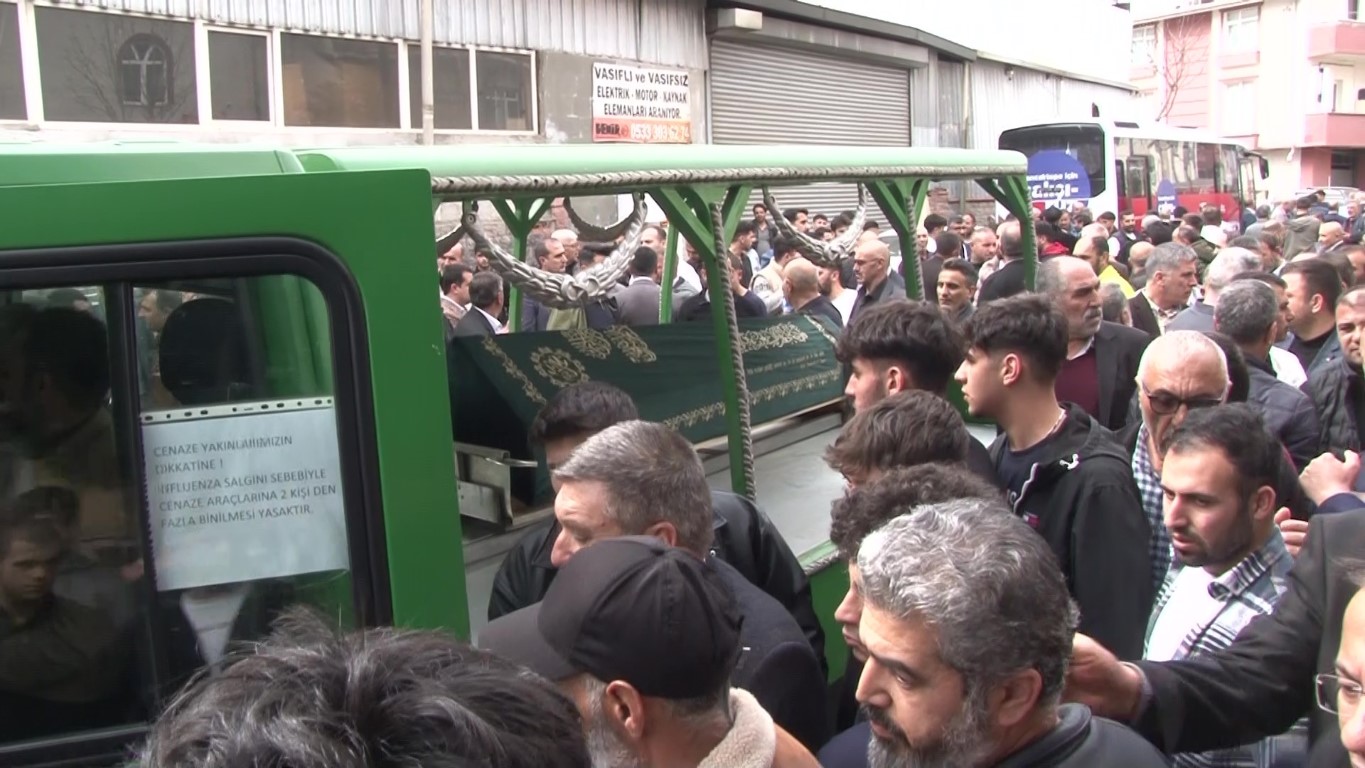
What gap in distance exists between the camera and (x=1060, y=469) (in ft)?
9.81

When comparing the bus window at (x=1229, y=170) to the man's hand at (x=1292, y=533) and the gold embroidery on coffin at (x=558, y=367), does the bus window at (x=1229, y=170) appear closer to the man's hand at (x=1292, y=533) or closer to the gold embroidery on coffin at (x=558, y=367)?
the gold embroidery on coffin at (x=558, y=367)

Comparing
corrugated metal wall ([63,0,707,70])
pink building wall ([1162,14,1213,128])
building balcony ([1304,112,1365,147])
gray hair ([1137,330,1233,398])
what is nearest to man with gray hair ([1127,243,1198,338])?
gray hair ([1137,330,1233,398])

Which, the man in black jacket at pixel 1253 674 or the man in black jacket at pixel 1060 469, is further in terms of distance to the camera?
the man in black jacket at pixel 1060 469

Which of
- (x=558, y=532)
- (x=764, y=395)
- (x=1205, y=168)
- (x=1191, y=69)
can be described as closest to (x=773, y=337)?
(x=764, y=395)

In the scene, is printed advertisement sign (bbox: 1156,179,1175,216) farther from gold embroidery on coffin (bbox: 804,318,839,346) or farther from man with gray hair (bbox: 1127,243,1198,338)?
gold embroidery on coffin (bbox: 804,318,839,346)

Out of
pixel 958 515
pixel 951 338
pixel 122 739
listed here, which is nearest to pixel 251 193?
pixel 122 739

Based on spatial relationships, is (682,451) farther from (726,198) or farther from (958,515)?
(726,198)

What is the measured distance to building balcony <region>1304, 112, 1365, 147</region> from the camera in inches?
1719

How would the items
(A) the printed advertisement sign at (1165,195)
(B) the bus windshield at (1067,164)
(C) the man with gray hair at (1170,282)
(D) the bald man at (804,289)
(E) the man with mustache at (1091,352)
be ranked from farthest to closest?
(A) the printed advertisement sign at (1165,195)
(B) the bus windshield at (1067,164)
(C) the man with gray hair at (1170,282)
(D) the bald man at (804,289)
(E) the man with mustache at (1091,352)

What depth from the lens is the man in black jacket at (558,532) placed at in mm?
2848

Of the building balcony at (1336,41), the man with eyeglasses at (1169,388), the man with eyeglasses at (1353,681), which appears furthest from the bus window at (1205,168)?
the building balcony at (1336,41)

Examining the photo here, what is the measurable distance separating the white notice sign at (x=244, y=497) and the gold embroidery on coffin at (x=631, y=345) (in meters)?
2.59

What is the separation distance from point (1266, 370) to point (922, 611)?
11.0 feet

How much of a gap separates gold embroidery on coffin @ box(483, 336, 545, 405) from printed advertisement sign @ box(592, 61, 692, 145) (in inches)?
427
